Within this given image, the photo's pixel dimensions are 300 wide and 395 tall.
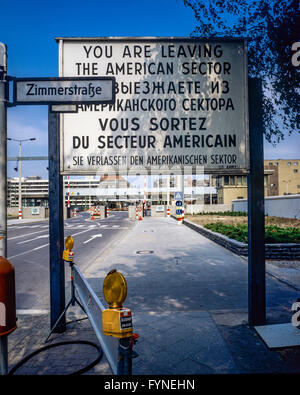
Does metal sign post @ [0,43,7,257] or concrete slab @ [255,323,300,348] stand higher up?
metal sign post @ [0,43,7,257]

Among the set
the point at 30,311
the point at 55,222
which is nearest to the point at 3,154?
the point at 55,222

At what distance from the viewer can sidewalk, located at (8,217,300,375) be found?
3100 mm

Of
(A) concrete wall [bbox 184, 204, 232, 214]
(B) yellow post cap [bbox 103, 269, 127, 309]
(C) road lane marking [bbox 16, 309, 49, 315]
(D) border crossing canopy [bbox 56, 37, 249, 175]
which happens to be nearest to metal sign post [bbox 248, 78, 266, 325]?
(D) border crossing canopy [bbox 56, 37, 249, 175]

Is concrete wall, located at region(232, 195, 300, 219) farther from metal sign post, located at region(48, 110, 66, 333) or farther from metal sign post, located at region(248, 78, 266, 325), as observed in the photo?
metal sign post, located at region(48, 110, 66, 333)

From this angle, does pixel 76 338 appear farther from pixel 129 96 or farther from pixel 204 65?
pixel 204 65

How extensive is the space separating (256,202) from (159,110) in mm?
1906

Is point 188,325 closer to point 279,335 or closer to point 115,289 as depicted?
point 279,335

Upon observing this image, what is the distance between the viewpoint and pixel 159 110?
13.1ft

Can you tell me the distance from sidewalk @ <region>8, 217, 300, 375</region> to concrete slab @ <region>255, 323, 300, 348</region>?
0.09 meters

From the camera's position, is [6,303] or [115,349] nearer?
[6,303]

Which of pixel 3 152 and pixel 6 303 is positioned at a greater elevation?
pixel 3 152

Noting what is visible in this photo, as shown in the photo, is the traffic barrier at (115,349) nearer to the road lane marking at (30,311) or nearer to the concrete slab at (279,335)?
the road lane marking at (30,311)

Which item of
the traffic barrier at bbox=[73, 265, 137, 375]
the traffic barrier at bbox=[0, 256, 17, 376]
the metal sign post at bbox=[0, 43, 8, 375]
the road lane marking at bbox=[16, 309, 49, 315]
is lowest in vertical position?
the road lane marking at bbox=[16, 309, 49, 315]

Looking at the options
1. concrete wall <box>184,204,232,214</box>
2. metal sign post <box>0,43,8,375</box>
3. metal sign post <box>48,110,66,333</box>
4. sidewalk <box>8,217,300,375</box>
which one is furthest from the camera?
Answer: concrete wall <box>184,204,232,214</box>
